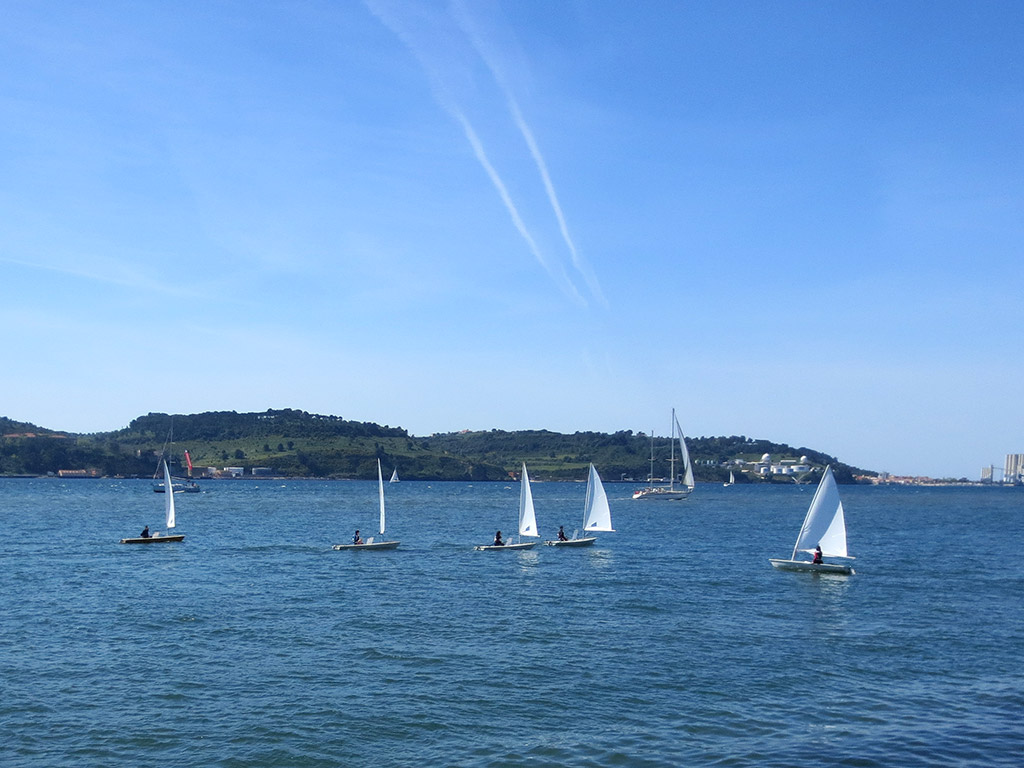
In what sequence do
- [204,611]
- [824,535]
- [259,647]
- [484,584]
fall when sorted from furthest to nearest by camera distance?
[824,535]
[484,584]
[204,611]
[259,647]

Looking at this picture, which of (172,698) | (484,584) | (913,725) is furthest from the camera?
(484,584)

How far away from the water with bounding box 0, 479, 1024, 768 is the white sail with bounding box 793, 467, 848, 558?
2.75 meters

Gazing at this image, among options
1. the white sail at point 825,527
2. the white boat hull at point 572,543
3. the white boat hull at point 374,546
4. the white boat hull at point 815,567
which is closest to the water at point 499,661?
the white boat hull at point 815,567

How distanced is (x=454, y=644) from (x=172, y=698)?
1248 cm

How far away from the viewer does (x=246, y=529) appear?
337ft

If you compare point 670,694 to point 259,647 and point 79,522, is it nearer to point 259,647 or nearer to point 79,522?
point 259,647

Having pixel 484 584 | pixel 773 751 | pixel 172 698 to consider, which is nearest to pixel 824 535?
A: pixel 484 584

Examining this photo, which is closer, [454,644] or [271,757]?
[271,757]

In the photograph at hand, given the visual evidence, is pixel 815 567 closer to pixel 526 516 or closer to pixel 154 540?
pixel 526 516

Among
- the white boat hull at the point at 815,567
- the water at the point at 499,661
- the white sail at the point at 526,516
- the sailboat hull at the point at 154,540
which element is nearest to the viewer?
the water at the point at 499,661

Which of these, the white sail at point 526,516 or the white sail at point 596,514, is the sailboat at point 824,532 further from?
the white sail at point 596,514

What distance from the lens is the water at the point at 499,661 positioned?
25609 mm

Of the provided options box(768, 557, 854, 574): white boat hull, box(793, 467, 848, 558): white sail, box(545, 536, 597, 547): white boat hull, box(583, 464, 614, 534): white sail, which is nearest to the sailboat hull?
box(545, 536, 597, 547): white boat hull

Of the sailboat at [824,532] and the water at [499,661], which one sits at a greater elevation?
the sailboat at [824,532]
